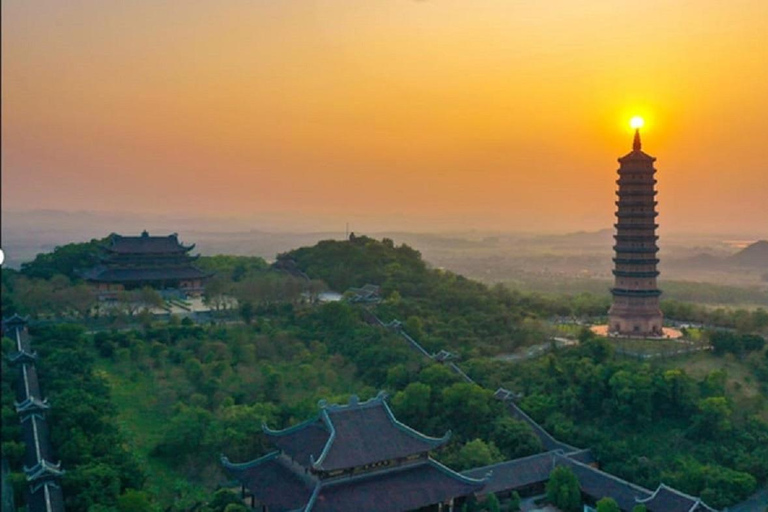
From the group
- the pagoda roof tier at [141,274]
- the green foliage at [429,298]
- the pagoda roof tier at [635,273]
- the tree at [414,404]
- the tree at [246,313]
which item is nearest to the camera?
the tree at [414,404]

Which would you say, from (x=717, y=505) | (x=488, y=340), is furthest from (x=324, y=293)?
(x=717, y=505)

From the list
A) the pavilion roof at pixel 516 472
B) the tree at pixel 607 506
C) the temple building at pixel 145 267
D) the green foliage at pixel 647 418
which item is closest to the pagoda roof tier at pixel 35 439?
the pavilion roof at pixel 516 472

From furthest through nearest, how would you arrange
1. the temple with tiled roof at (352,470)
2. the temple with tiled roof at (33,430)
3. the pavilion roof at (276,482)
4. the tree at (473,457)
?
1. the tree at (473,457)
2. the temple with tiled roof at (33,430)
3. the pavilion roof at (276,482)
4. the temple with tiled roof at (352,470)

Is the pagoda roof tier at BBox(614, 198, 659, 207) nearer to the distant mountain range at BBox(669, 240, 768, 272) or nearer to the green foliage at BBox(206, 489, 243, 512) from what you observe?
the distant mountain range at BBox(669, 240, 768, 272)

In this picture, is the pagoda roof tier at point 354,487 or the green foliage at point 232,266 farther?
the green foliage at point 232,266

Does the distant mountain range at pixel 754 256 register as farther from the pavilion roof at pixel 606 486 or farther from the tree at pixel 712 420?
the pavilion roof at pixel 606 486

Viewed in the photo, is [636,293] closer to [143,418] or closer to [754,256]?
[754,256]

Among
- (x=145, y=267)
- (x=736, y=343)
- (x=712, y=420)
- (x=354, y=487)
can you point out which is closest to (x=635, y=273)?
(x=736, y=343)
